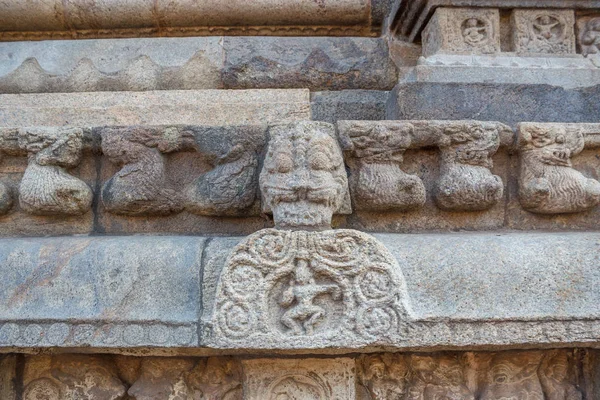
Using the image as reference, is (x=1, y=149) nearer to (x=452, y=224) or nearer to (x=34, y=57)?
(x=34, y=57)

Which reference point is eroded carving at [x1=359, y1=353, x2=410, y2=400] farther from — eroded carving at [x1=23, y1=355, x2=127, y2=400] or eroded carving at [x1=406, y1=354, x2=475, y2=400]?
eroded carving at [x1=23, y1=355, x2=127, y2=400]

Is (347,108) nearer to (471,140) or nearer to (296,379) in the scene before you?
(471,140)

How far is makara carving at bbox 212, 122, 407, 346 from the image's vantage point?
171 cm

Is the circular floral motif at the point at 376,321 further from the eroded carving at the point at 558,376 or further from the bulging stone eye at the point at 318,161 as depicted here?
the eroded carving at the point at 558,376

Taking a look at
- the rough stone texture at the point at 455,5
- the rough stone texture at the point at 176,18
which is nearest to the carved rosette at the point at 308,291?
the rough stone texture at the point at 455,5

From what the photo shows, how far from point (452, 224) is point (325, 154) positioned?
0.60 meters

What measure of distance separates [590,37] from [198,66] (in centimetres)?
196

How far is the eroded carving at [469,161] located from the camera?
78.7 inches

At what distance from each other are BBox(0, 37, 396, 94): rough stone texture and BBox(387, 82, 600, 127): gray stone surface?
0.56m

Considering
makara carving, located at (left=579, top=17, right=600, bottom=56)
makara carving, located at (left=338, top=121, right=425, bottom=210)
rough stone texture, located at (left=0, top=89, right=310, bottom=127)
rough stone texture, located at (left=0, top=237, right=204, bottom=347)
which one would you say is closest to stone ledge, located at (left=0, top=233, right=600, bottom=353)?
rough stone texture, located at (left=0, top=237, right=204, bottom=347)

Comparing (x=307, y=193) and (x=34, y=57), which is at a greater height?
(x=34, y=57)

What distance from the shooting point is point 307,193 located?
1.82m

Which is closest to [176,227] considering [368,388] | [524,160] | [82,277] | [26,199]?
[82,277]

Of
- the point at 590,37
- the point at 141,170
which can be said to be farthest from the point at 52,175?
the point at 590,37
